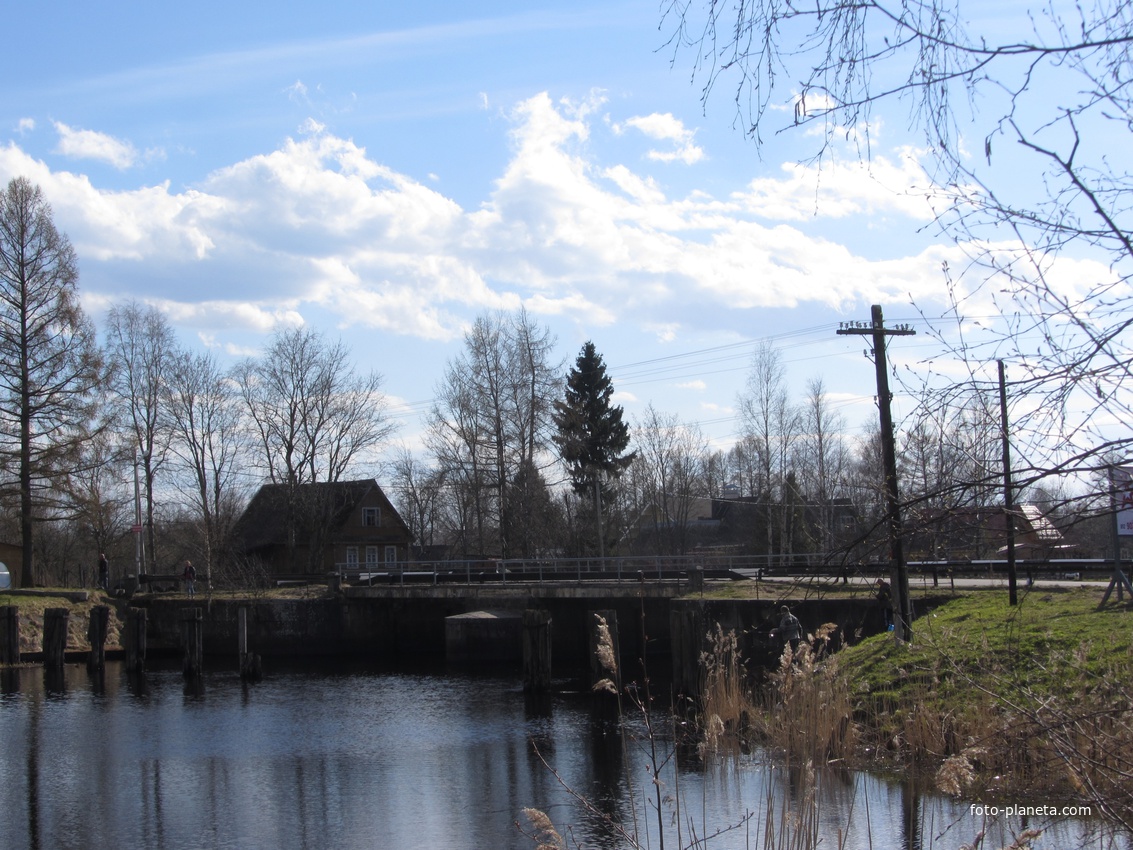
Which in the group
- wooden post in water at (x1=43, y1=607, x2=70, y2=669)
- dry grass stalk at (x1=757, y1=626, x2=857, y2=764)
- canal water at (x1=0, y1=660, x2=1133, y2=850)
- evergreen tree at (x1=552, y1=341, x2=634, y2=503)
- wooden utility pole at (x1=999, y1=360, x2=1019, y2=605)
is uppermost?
evergreen tree at (x1=552, y1=341, x2=634, y2=503)

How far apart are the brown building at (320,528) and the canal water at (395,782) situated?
97.7 feet

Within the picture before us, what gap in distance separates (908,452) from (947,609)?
19.9 meters

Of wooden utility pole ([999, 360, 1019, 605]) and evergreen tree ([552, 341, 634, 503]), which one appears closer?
wooden utility pole ([999, 360, 1019, 605])

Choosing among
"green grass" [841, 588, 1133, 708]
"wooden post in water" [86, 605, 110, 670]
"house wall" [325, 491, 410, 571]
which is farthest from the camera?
"house wall" [325, 491, 410, 571]

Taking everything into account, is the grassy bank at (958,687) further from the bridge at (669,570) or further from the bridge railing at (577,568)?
the bridge railing at (577,568)

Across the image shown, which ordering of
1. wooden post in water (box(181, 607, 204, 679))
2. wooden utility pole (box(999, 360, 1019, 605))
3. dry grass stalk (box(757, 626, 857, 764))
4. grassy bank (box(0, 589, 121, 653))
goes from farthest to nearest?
grassy bank (box(0, 589, 121, 653)) < wooden post in water (box(181, 607, 204, 679)) < dry grass stalk (box(757, 626, 857, 764)) < wooden utility pole (box(999, 360, 1019, 605))

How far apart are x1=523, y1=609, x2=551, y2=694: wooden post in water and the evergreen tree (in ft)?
85.3

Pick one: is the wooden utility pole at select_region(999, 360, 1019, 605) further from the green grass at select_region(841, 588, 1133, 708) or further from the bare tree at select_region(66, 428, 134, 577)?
the bare tree at select_region(66, 428, 134, 577)

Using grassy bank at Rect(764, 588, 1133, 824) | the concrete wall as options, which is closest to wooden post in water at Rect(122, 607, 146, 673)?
the concrete wall

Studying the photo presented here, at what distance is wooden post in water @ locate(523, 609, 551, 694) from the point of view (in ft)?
85.5

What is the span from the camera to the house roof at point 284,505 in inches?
2255

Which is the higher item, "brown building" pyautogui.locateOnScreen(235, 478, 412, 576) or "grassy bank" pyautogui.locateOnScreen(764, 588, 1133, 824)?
"brown building" pyautogui.locateOnScreen(235, 478, 412, 576)

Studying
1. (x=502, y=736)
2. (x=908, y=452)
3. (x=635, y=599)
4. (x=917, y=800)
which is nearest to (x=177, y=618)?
(x=635, y=599)

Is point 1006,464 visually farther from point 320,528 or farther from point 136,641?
point 320,528
